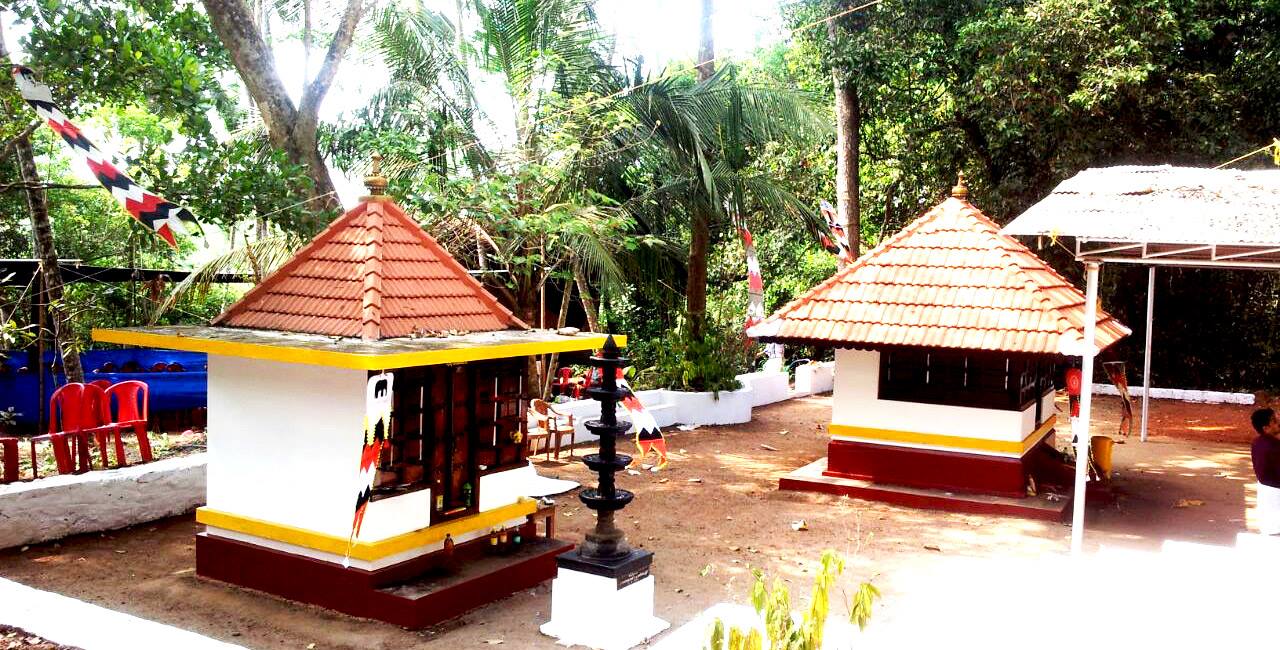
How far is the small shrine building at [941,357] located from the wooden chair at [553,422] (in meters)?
2.73

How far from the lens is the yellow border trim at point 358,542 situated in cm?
677

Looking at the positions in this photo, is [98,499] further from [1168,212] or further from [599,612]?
[1168,212]

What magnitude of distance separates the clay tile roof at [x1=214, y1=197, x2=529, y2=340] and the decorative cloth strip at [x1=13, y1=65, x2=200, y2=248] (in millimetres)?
1187

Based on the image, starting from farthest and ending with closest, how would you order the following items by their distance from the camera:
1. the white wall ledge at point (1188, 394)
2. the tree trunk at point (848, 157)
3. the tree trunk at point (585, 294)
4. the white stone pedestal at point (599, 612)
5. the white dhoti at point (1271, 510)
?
the white wall ledge at point (1188, 394) < the tree trunk at point (848, 157) < the tree trunk at point (585, 294) < the white dhoti at point (1271, 510) < the white stone pedestal at point (599, 612)

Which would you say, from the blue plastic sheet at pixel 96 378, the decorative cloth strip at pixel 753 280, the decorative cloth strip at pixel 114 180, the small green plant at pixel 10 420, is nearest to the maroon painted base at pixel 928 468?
the decorative cloth strip at pixel 753 280

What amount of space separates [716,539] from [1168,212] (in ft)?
15.4

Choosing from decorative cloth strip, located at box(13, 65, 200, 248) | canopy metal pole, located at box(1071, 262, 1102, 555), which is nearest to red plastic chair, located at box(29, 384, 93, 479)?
decorative cloth strip, located at box(13, 65, 200, 248)

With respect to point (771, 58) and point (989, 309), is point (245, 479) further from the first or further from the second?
point (771, 58)

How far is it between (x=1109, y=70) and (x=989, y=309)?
21.0ft

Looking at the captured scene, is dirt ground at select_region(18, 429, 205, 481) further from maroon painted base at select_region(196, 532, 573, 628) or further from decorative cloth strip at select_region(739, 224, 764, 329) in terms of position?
decorative cloth strip at select_region(739, 224, 764, 329)

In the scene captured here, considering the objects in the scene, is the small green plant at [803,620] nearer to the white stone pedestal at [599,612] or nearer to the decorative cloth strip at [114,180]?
the white stone pedestal at [599,612]

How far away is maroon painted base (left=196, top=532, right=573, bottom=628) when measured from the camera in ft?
22.2

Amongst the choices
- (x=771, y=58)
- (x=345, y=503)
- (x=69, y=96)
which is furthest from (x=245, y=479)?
(x=771, y=58)

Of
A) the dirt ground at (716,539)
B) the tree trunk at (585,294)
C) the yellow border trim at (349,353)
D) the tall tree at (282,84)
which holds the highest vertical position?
the tall tree at (282,84)
